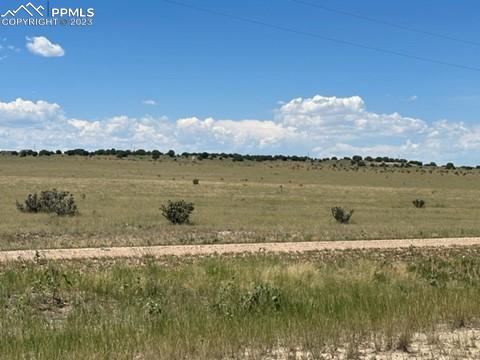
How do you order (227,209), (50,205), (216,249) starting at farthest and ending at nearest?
(227,209)
(50,205)
(216,249)

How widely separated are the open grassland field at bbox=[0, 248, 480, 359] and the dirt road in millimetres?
2629

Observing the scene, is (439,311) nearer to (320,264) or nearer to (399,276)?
(399,276)

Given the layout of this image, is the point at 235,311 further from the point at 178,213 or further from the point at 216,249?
the point at 178,213

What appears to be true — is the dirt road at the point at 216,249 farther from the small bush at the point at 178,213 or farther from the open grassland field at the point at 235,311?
the small bush at the point at 178,213

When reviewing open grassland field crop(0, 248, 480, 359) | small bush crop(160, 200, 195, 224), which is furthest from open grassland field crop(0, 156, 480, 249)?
open grassland field crop(0, 248, 480, 359)

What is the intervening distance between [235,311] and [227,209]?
35.8 meters

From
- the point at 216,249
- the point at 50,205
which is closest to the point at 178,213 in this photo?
the point at 50,205

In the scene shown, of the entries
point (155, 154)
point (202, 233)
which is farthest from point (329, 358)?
point (155, 154)

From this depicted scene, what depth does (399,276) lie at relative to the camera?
52.9 feet

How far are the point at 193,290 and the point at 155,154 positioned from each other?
438ft

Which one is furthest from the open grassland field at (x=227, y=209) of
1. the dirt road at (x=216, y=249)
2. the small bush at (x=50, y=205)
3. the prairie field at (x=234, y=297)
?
the dirt road at (x=216, y=249)

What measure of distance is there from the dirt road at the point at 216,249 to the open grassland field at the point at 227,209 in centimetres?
185

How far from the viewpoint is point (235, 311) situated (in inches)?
402

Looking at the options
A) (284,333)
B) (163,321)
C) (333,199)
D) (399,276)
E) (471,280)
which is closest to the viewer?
(284,333)
